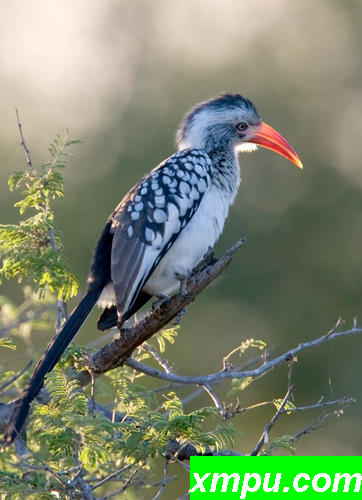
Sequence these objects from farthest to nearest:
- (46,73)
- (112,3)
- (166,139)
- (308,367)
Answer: (112,3)
(46,73)
(166,139)
(308,367)

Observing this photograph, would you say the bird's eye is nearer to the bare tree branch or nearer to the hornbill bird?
the hornbill bird

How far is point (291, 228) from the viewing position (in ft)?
35.7

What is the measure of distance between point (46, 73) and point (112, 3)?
2.36 metres

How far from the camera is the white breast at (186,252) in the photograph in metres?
4.55

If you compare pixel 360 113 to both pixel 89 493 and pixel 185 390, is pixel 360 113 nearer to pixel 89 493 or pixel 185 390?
pixel 185 390

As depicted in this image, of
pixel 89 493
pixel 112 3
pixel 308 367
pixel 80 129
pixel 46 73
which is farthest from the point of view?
pixel 112 3

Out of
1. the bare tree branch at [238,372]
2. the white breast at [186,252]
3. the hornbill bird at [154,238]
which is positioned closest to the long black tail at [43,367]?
the hornbill bird at [154,238]

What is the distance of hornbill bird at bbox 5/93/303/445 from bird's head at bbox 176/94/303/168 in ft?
0.84

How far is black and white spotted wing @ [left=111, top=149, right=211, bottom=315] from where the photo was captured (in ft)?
14.3

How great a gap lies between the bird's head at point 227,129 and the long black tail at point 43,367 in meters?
1.38

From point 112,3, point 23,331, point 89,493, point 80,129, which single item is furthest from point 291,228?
point 89,493

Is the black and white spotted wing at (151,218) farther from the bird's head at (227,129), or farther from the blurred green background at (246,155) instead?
the blurred green background at (246,155)

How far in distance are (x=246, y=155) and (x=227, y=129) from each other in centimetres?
604

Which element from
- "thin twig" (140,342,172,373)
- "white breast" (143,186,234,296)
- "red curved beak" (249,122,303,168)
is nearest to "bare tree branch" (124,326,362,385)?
"thin twig" (140,342,172,373)
